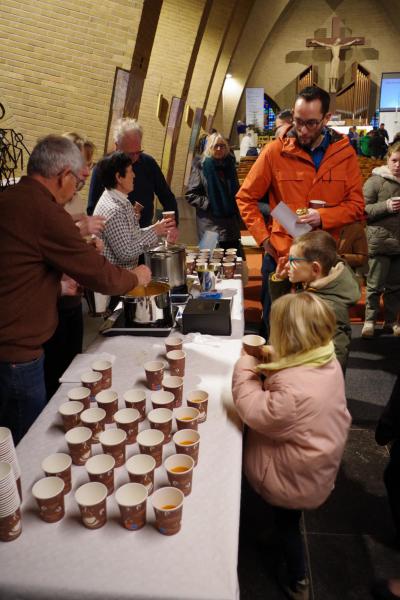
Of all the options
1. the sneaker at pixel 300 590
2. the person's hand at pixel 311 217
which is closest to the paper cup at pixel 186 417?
the sneaker at pixel 300 590

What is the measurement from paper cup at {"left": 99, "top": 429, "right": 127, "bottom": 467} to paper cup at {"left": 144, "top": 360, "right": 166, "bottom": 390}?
17.2 inches

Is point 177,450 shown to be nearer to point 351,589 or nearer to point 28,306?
point 28,306

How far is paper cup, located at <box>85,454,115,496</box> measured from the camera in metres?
1.34

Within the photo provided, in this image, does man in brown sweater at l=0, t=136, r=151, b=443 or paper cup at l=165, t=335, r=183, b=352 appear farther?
paper cup at l=165, t=335, r=183, b=352

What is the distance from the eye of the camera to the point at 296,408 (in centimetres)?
160

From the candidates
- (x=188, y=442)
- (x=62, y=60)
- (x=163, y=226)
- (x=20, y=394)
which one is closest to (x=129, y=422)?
(x=188, y=442)

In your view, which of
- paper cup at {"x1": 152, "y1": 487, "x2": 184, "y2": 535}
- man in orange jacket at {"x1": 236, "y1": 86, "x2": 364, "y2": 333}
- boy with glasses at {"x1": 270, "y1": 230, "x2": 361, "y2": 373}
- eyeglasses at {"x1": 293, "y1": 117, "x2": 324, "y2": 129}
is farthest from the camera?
man in orange jacket at {"x1": 236, "y1": 86, "x2": 364, "y2": 333}

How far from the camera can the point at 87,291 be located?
8.64ft

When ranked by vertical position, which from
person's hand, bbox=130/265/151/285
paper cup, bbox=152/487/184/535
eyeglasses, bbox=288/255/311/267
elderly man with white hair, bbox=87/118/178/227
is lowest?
paper cup, bbox=152/487/184/535

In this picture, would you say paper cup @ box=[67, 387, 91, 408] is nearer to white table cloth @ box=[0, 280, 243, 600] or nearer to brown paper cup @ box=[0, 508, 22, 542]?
white table cloth @ box=[0, 280, 243, 600]

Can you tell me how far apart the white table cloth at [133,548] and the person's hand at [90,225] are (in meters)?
1.25

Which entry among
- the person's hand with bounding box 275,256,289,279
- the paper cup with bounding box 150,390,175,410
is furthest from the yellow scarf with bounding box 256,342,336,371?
the person's hand with bounding box 275,256,289,279

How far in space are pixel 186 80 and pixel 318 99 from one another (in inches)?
344

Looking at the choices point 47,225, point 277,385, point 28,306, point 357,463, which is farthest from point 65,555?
point 357,463
